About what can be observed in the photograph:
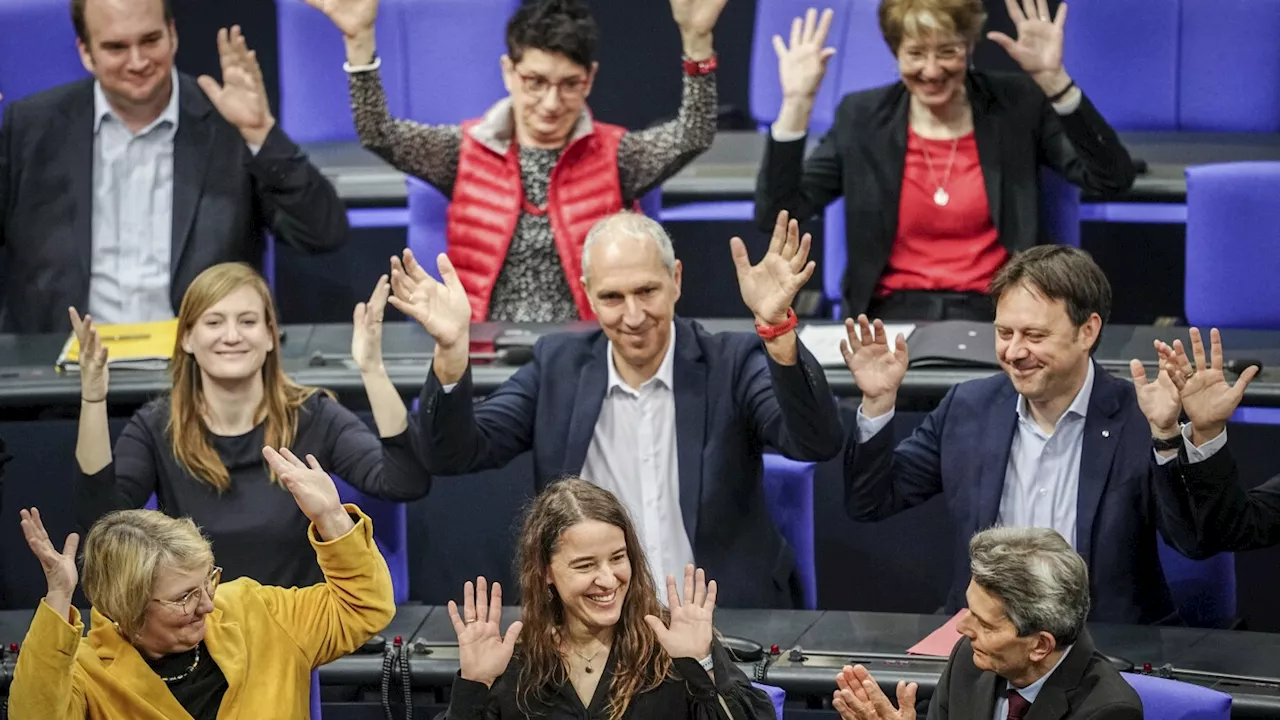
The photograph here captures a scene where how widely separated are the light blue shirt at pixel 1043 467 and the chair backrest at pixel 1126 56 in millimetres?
1722

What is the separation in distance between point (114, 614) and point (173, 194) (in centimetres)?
159

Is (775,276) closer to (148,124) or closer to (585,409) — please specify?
(585,409)

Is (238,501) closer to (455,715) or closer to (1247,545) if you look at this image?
(455,715)

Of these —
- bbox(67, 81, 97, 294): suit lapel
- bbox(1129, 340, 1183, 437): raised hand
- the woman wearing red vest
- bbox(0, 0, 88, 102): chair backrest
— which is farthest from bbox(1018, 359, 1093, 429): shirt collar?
bbox(0, 0, 88, 102): chair backrest

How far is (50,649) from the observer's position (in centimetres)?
245

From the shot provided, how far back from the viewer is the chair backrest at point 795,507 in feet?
11.1

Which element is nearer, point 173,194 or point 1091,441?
point 1091,441

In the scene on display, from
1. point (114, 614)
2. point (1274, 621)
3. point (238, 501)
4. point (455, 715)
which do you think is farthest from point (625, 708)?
point (1274, 621)

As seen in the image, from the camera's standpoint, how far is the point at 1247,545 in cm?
300

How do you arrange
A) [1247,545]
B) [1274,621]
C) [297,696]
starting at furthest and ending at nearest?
[1274,621] → [1247,545] → [297,696]

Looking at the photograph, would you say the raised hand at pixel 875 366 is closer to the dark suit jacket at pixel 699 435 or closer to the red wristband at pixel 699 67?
the dark suit jacket at pixel 699 435

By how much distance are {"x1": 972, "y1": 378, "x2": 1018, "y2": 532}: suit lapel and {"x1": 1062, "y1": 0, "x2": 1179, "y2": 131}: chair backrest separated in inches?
69.4

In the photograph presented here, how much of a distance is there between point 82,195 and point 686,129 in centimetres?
130

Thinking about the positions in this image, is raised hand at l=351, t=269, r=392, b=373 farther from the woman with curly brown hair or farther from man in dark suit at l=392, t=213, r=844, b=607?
the woman with curly brown hair
